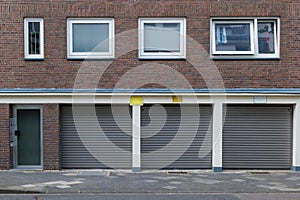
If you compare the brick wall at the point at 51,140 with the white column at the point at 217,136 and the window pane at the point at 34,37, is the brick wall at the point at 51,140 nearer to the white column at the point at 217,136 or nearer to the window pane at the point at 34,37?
the window pane at the point at 34,37

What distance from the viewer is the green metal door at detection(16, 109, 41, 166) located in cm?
1380

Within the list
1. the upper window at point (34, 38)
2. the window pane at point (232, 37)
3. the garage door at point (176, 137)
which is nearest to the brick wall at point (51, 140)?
the upper window at point (34, 38)

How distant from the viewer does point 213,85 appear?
13516mm

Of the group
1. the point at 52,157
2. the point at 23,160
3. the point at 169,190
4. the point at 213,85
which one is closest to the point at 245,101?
the point at 213,85

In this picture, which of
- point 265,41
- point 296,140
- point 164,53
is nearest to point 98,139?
point 164,53

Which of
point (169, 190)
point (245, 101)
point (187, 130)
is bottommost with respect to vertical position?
point (169, 190)

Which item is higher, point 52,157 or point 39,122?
point 39,122

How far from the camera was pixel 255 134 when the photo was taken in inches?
547

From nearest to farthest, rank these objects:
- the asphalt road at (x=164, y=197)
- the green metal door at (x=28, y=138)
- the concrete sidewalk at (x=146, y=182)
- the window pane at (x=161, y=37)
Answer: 1. the asphalt road at (x=164, y=197)
2. the concrete sidewalk at (x=146, y=182)
3. the window pane at (x=161, y=37)
4. the green metal door at (x=28, y=138)

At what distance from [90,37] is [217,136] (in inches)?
206

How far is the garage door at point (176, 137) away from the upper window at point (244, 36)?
2.10 metres

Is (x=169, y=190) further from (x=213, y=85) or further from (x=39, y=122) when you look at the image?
(x=39, y=122)

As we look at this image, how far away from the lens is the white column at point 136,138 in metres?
13.6

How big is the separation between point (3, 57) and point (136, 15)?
14.7 feet
